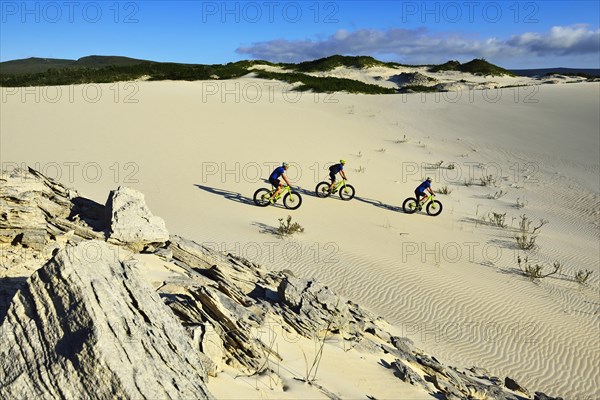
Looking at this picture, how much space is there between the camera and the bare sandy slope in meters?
8.62

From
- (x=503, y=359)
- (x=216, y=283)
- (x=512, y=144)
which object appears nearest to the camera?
(x=216, y=283)

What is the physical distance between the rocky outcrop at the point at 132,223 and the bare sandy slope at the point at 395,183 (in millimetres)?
3568

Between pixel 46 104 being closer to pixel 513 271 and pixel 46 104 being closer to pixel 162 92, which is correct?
pixel 162 92

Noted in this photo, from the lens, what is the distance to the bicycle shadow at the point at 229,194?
14.5 meters

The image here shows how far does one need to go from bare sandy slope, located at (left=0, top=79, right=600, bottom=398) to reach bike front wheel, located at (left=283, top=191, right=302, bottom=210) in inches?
10.3

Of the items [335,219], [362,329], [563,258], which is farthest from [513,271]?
[362,329]

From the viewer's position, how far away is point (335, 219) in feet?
44.5

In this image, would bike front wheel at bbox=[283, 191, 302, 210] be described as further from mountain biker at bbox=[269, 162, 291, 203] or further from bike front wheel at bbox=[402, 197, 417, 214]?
bike front wheel at bbox=[402, 197, 417, 214]

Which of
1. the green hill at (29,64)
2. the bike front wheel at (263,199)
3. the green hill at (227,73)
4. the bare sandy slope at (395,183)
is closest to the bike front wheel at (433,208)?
the bare sandy slope at (395,183)

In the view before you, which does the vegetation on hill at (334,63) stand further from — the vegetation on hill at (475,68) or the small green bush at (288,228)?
the small green bush at (288,228)

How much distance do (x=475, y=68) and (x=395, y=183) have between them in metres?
49.6

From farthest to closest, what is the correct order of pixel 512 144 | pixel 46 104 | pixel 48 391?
pixel 46 104 → pixel 512 144 → pixel 48 391

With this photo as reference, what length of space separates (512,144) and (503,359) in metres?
18.8

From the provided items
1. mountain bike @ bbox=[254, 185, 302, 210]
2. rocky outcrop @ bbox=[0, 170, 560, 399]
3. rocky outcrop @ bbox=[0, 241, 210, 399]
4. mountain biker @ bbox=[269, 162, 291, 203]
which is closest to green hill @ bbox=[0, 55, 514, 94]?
mountain bike @ bbox=[254, 185, 302, 210]
